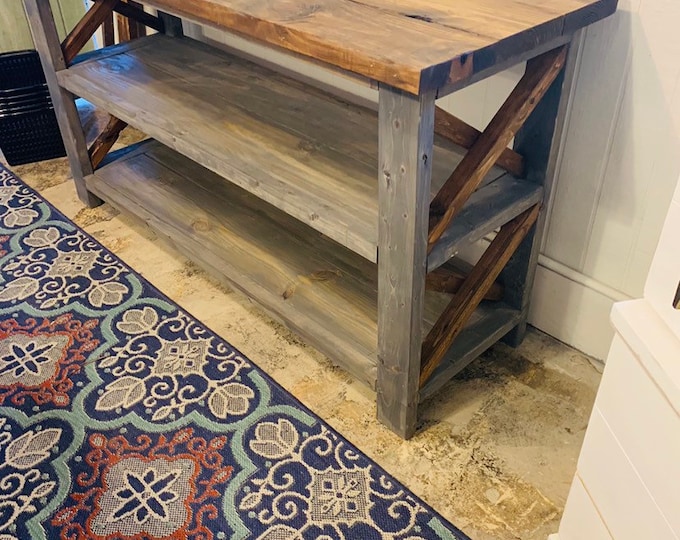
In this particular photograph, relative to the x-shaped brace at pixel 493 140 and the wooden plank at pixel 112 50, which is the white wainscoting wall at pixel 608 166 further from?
the wooden plank at pixel 112 50

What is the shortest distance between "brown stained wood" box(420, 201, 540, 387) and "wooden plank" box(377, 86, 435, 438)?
93 millimetres

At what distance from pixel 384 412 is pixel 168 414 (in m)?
0.50

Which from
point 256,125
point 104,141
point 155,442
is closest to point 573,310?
point 256,125

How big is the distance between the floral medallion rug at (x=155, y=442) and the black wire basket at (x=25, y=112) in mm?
826

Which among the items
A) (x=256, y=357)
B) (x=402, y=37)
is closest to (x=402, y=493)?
(x=256, y=357)

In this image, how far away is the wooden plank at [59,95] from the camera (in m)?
1.94

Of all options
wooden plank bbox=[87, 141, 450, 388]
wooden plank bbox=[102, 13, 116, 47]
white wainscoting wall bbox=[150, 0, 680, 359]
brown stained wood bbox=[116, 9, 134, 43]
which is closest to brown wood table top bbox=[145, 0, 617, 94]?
white wainscoting wall bbox=[150, 0, 680, 359]

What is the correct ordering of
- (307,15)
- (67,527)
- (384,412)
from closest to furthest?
(307,15) → (67,527) → (384,412)

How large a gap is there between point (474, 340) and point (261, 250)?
2.07 feet

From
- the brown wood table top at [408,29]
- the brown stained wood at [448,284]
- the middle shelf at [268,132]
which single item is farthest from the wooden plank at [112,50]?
the brown stained wood at [448,284]

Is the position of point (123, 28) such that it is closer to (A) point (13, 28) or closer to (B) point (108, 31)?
(B) point (108, 31)

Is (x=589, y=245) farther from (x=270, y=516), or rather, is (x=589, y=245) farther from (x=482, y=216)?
(x=270, y=516)

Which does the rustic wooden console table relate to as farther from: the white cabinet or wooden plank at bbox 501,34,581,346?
the white cabinet

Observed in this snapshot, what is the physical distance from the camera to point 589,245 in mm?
1551
